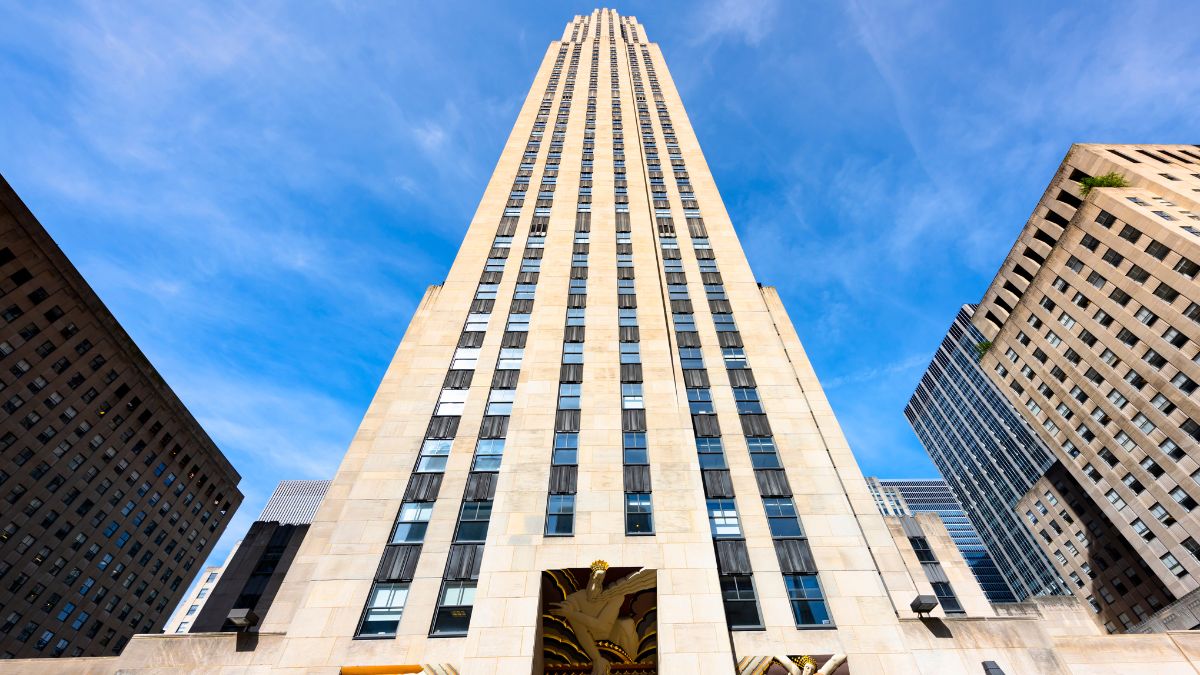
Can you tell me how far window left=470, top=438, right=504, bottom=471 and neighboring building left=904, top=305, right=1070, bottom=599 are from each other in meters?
107

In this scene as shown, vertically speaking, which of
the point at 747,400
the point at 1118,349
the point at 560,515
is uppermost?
the point at 1118,349

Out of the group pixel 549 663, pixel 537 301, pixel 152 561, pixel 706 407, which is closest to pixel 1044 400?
pixel 706 407

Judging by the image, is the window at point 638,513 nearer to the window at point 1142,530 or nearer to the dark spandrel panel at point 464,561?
the dark spandrel panel at point 464,561

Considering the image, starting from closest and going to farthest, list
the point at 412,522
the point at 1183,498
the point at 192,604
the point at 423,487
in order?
the point at 412,522 < the point at 423,487 < the point at 1183,498 < the point at 192,604

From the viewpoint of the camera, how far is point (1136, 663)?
918 inches

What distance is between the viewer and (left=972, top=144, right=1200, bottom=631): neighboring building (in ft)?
155

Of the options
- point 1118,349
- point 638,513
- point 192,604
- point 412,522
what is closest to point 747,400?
point 638,513

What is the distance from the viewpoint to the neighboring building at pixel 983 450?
10775 cm

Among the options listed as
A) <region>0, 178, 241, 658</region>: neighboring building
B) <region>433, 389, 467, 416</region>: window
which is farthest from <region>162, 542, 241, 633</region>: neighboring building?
<region>433, 389, 467, 416</region>: window

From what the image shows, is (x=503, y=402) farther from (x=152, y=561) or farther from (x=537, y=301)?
(x=152, y=561)

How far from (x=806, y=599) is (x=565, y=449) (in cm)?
1413

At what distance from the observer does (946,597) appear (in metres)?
30.0

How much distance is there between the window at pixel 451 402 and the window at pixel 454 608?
11.0 meters

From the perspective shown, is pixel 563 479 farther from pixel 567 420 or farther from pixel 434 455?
pixel 434 455
